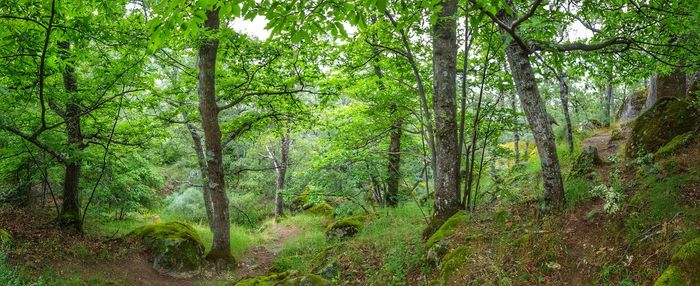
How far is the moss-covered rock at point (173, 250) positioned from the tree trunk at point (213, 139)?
494mm

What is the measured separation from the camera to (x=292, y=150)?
2431 centimetres

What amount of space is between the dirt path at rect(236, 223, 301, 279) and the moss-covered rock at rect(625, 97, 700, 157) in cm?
843

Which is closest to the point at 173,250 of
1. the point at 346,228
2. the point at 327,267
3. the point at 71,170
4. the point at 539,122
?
the point at 71,170

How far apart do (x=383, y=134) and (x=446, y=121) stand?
15.0 ft

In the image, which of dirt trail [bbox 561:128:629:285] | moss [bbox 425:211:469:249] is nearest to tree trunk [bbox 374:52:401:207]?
moss [bbox 425:211:469:249]

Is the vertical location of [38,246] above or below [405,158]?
below

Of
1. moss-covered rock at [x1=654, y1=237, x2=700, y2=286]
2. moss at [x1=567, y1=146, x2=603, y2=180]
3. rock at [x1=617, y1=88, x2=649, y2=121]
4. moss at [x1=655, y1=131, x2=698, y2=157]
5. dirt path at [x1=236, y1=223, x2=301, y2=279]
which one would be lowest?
dirt path at [x1=236, y1=223, x2=301, y2=279]

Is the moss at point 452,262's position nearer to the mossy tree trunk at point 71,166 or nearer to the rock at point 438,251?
the rock at point 438,251

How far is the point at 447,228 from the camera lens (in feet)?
22.0

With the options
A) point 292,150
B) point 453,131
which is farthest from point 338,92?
point 292,150

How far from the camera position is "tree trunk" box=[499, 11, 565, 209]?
18.5 feet

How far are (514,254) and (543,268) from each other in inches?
17.9

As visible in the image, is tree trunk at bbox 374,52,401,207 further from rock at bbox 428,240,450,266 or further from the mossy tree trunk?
the mossy tree trunk

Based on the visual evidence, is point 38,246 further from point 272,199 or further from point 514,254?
point 272,199
